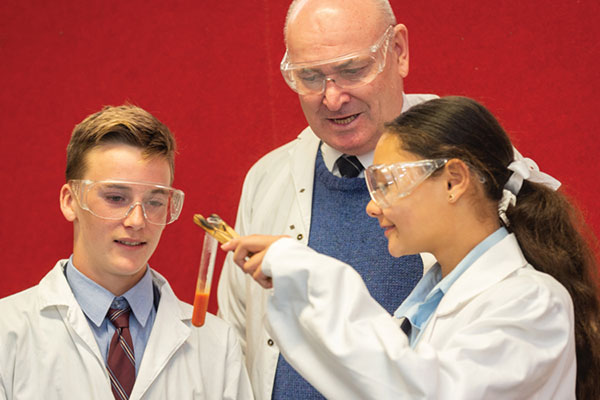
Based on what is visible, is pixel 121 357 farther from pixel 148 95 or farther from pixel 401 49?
pixel 148 95

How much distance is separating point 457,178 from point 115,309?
94 cm

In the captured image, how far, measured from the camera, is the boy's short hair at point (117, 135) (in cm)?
204

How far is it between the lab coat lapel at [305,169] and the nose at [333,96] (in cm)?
29

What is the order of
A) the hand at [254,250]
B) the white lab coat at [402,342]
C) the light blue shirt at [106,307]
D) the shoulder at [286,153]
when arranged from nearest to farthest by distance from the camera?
the white lab coat at [402,342] → the hand at [254,250] → the light blue shirt at [106,307] → the shoulder at [286,153]

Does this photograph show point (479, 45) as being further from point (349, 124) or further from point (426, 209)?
point (426, 209)

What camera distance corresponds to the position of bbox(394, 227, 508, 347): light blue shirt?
1.65m

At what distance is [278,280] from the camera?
144 cm

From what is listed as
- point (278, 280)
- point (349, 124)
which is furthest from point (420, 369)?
point (349, 124)

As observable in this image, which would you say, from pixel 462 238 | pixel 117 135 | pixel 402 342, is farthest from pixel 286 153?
pixel 402 342

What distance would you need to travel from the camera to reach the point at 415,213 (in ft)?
5.38

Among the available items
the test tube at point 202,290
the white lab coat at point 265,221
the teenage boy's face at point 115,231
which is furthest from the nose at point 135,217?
the white lab coat at point 265,221

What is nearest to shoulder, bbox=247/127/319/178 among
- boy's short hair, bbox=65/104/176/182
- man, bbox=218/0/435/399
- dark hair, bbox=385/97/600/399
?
man, bbox=218/0/435/399

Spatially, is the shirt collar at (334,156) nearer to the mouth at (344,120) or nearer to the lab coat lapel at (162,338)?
the mouth at (344,120)

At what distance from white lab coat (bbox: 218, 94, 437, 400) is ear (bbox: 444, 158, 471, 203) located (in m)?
0.67
